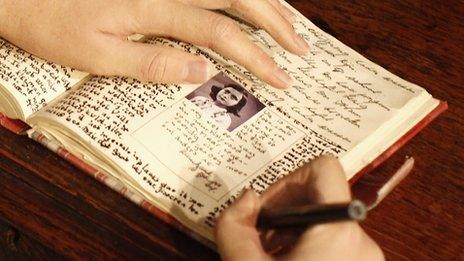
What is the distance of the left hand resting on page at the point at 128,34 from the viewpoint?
906 millimetres

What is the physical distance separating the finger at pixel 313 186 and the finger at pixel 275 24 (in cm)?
30

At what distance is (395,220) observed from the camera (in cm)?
83

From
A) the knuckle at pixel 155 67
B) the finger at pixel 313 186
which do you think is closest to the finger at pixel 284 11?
the knuckle at pixel 155 67

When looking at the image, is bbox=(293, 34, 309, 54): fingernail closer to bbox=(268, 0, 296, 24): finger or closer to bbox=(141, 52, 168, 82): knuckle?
bbox=(268, 0, 296, 24): finger

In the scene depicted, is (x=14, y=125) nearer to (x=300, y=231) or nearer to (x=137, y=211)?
(x=137, y=211)

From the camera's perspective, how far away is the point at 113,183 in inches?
32.5

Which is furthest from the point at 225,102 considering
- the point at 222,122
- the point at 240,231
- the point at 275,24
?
the point at 240,231

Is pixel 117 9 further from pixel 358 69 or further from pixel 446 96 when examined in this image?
pixel 446 96

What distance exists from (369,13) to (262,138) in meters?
0.36

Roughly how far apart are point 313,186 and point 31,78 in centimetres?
44

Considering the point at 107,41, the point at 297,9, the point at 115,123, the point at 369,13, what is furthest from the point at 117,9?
the point at 369,13

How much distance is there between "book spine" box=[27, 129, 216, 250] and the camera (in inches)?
30.9

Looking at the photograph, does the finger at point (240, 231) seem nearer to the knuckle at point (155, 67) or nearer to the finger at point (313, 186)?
the finger at point (313, 186)

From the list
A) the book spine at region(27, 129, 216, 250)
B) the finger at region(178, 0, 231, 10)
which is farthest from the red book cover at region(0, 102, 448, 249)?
the finger at region(178, 0, 231, 10)
